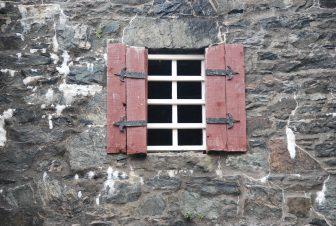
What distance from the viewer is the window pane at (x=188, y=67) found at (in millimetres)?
4230

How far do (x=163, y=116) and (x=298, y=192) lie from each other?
1305 millimetres

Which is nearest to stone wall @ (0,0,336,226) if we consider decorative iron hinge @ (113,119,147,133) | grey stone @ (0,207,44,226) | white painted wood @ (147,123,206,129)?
grey stone @ (0,207,44,226)

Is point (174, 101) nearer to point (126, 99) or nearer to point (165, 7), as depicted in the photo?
point (126, 99)

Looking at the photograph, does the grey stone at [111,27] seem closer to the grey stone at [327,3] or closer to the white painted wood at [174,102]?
the white painted wood at [174,102]

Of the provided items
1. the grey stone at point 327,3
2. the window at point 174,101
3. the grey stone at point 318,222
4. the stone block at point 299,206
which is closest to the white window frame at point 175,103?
the window at point 174,101

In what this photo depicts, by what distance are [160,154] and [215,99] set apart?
25.6 inches

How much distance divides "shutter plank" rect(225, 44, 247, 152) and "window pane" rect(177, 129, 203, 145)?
0.98ft

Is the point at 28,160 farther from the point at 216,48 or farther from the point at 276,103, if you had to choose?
the point at 276,103

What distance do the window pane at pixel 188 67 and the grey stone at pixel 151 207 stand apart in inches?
44.6

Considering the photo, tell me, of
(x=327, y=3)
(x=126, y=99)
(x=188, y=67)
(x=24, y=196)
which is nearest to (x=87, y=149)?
(x=126, y=99)

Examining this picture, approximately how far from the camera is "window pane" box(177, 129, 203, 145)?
13.7ft

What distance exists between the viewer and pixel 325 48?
4211 millimetres

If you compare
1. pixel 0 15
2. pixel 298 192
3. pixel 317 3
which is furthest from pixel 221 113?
pixel 0 15

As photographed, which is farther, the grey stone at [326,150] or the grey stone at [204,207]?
the grey stone at [326,150]
